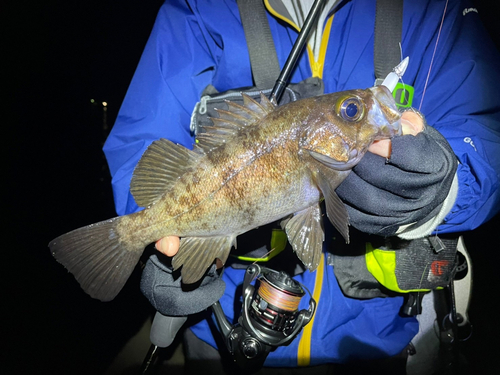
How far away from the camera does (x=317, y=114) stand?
1.20 m

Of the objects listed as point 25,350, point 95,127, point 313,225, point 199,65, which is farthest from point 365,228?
point 95,127

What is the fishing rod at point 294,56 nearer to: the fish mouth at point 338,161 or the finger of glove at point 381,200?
the fish mouth at point 338,161

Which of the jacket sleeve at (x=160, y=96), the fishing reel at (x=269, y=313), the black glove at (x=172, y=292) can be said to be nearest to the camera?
the fishing reel at (x=269, y=313)

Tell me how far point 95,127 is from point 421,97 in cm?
1572

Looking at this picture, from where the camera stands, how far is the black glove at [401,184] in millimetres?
1061

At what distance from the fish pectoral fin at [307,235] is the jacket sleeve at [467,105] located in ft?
2.61

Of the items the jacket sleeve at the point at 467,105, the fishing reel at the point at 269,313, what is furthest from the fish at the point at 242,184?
the jacket sleeve at the point at 467,105

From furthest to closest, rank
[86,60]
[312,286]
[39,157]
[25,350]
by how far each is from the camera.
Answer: [86,60]
[39,157]
[25,350]
[312,286]

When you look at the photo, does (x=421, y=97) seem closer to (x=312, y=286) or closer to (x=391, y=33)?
(x=391, y=33)

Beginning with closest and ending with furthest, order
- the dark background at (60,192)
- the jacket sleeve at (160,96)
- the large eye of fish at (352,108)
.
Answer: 1. the large eye of fish at (352,108)
2. the jacket sleeve at (160,96)
3. the dark background at (60,192)

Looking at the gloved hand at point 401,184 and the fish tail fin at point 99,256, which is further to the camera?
the fish tail fin at point 99,256

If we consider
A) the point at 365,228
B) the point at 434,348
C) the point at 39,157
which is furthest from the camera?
the point at 39,157

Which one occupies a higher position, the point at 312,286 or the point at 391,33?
the point at 391,33

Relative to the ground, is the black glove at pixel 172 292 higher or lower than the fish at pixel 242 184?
lower
